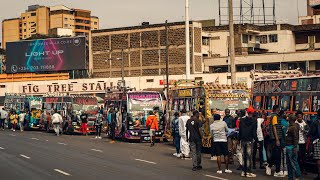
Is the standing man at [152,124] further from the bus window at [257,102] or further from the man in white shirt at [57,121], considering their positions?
the man in white shirt at [57,121]

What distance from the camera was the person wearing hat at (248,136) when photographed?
17.4 metres

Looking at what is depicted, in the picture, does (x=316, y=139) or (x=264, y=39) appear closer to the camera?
(x=316, y=139)

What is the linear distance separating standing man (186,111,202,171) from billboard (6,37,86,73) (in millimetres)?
71844

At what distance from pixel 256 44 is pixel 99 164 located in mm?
68507

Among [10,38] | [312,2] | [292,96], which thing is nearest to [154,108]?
[312,2]

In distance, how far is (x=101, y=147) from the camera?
98.6ft

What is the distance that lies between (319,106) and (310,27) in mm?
67502

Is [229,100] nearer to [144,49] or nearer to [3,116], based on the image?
[3,116]

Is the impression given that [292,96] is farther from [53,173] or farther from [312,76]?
[53,173]

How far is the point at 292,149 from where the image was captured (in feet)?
52.0

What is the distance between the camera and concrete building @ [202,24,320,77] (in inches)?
3120

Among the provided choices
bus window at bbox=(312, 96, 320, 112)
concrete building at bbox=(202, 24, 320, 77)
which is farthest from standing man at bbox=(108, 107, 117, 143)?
concrete building at bbox=(202, 24, 320, 77)

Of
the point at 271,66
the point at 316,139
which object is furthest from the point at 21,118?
the point at 271,66

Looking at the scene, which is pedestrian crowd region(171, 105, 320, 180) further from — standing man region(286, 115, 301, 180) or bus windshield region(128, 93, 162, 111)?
bus windshield region(128, 93, 162, 111)
